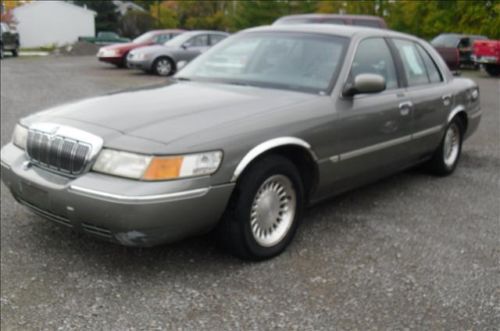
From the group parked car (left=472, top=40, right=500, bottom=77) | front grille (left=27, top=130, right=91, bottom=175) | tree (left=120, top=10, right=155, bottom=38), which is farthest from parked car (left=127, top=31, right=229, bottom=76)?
tree (left=120, top=10, right=155, bottom=38)

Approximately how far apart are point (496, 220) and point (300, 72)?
196 centimetres

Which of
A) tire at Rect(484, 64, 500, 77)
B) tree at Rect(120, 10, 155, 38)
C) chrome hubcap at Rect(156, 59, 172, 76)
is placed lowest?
tree at Rect(120, 10, 155, 38)

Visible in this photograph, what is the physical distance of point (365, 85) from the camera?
409 cm

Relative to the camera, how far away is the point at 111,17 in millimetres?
62094

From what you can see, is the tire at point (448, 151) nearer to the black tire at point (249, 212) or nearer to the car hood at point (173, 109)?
the car hood at point (173, 109)

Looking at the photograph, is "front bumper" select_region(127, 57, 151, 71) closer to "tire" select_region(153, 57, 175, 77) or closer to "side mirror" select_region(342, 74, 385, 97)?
"tire" select_region(153, 57, 175, 77)

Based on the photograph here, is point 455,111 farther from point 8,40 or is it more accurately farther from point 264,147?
point 8,40

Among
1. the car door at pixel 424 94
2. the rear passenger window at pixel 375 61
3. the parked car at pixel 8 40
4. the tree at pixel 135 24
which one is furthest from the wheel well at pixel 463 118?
the tree at pixel 135 24

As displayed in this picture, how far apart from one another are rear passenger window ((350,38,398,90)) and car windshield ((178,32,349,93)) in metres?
0.16

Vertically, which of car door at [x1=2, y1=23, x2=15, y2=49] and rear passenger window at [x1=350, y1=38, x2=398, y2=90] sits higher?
rear passenger window at [x1=350, y1=38, x2=398, y2=90]

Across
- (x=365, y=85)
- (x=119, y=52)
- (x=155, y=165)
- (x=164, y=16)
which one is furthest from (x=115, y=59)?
(x=164, y=16)

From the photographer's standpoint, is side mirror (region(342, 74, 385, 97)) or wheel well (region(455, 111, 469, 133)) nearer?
side mirror (region(342, 74, 385, 97))

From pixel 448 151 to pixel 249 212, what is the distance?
314 cm

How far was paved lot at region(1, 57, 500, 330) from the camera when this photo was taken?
301cm
